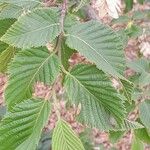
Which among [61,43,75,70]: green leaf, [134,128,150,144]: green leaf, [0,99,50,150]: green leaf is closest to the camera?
[0,99,50,150]: green leaf

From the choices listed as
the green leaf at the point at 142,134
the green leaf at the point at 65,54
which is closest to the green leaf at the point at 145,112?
the green leaf at the point at 142,134

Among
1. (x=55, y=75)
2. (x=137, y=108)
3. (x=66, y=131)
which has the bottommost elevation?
(x=137, y=108)

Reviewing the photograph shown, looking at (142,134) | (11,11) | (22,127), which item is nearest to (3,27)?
(11,11)

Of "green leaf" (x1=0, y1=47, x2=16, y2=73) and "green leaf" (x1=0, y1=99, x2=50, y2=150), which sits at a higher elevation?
"green leaf" (x1=0, y1=47, x2=16, y2=73)

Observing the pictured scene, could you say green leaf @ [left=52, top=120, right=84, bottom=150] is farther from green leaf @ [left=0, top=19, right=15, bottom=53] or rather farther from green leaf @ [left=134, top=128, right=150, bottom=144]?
green leaf @ [left=134, top=128, right=150, bottom=144]

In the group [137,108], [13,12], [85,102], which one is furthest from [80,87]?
[137,108]

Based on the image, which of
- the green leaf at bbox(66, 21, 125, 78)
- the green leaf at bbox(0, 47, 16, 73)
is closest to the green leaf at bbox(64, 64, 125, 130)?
the green leaf at bbox(66, 21, 125, 78)

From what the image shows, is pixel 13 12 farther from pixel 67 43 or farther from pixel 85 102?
pixel 85 102

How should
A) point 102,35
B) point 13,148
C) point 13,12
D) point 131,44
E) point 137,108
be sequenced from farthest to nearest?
point 131,44, point 137,108, point 13,12, point 102,35, point 13,148

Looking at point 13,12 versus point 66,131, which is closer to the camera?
point 66,131
